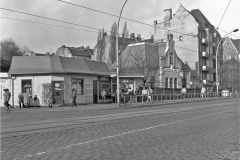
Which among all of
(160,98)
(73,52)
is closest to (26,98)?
(160,98)

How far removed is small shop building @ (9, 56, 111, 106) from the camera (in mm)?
27672

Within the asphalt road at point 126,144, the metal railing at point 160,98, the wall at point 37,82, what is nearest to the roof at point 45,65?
the wall at point 37,82

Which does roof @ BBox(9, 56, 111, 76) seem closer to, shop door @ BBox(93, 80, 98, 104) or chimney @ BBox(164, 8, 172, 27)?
shop door @ BBox(93, 80, 98, 104)

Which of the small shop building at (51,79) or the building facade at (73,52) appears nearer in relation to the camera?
the small shop building at (51,79)

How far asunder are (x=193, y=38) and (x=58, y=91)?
136 ft

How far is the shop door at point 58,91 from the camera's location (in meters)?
27.7

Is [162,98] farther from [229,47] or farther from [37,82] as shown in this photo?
[229,47]

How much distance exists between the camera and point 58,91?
2783cm

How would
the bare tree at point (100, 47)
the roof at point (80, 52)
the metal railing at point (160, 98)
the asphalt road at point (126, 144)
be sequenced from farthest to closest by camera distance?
1. the roof at point (80, 52)
2. the bare tree at point (100, 47)
3. the metal railing at point (160, 98)
4. the asphalt road at point (126, 144)

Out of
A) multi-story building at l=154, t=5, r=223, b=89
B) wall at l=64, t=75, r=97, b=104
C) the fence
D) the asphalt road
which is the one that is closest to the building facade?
multi-story building at l=154, t=5, r=223, b=89

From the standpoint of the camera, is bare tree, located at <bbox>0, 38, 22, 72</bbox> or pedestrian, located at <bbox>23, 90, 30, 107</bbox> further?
bare tree, located at <bbox>0, 38, 22, 72</bbox>

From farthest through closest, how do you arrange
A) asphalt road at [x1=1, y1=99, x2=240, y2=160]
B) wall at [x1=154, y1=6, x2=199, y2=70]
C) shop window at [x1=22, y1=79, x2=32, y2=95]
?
wall at [x1=154, y1=6, x2=199, y2=70] → shop window at [x1=22, y1=79, x2=32, y2=95] → asphalt road at [x1=1, y1=99, x2=240, y2=160]

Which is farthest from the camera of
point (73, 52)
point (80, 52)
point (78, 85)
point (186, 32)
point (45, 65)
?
point (80, 52)

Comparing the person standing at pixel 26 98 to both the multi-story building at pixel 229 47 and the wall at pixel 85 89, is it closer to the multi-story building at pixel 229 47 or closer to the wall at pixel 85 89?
the wall at pixel 85 89
